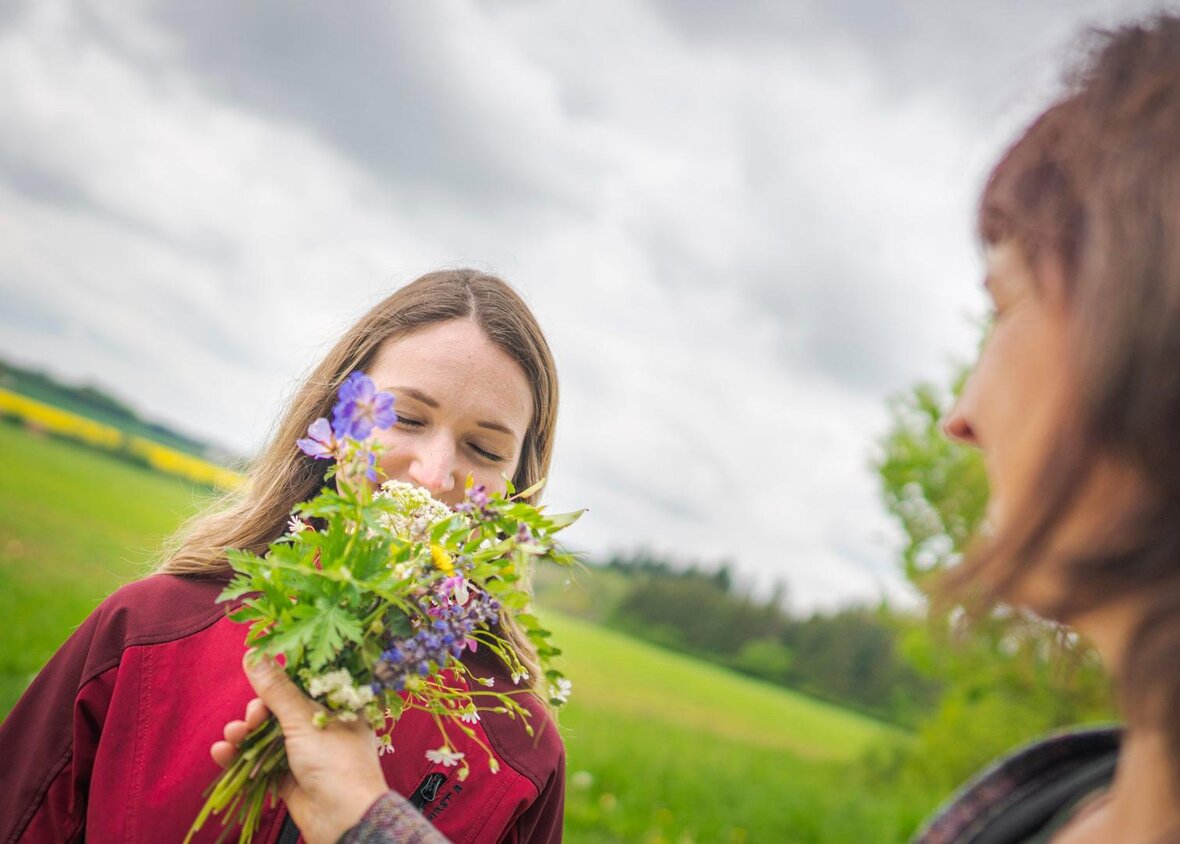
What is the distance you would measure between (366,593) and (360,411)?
0.34m

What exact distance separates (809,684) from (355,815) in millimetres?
53783

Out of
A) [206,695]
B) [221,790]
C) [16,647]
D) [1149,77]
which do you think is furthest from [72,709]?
[16,647]

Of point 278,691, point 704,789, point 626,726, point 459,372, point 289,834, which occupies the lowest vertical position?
point 626,726

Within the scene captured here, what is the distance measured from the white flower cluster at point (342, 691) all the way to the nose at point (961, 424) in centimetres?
110

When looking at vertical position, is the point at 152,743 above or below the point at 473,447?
below

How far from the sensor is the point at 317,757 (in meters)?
1.49

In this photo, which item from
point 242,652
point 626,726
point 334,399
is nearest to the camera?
point 242,652

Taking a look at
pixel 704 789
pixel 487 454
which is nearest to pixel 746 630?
pixel 704 789

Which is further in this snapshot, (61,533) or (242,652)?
(61,533)

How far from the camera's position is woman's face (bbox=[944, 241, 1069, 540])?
1137 millimetres

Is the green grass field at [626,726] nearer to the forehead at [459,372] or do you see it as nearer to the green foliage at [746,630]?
the forehead at [459,372]

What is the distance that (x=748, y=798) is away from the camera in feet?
31.4

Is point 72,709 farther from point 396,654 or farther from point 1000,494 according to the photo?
point 1000,494

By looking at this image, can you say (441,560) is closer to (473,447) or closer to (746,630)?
(473,447)
